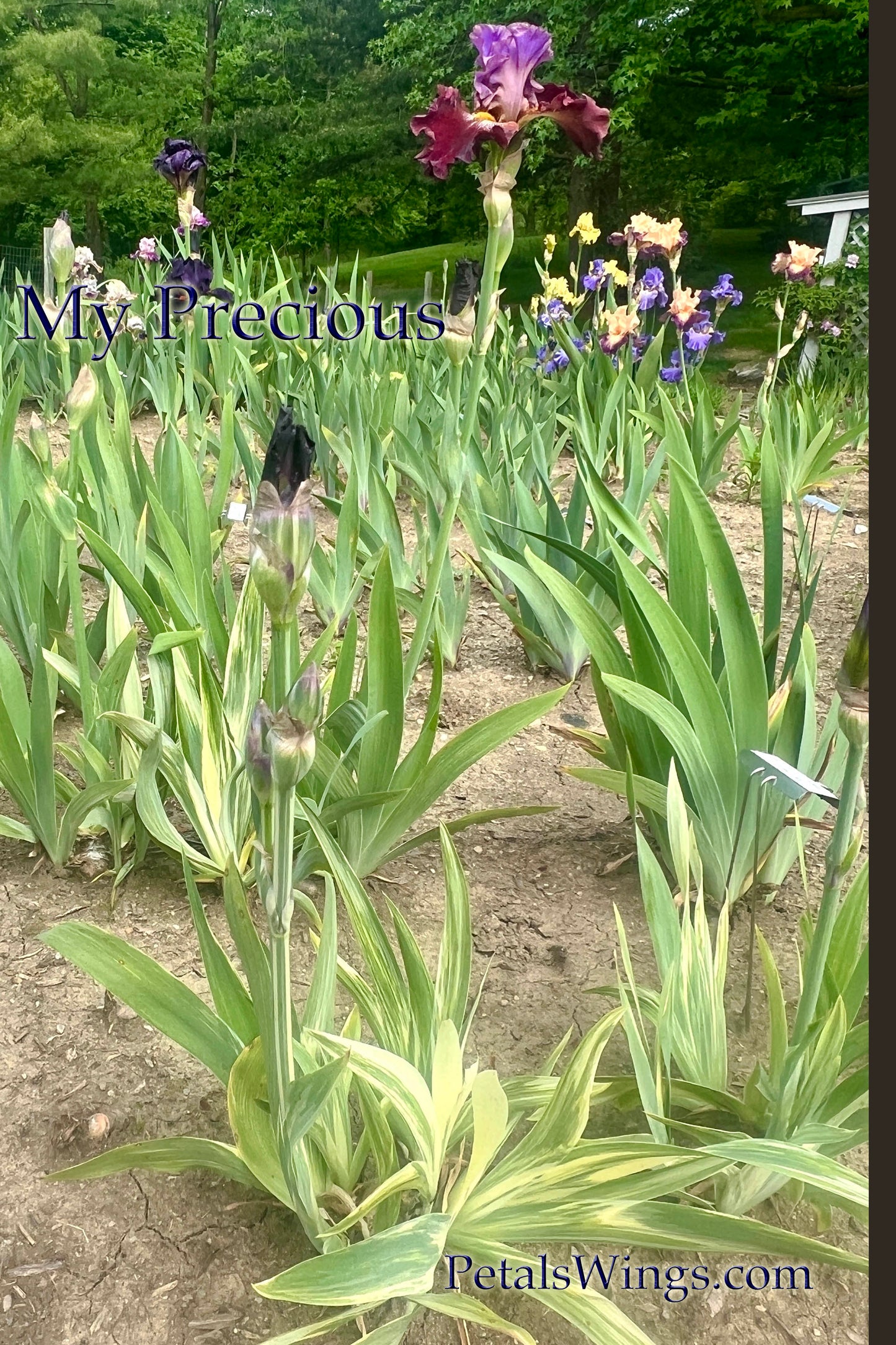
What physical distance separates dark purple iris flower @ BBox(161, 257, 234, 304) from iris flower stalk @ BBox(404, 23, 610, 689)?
1499 mm

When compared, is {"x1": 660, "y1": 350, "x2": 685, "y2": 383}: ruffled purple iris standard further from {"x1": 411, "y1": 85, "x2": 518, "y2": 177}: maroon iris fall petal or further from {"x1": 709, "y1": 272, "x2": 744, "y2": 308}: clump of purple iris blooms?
{"x1": 411, "y1": 85, "x2": 518, "y2": 177}: maroon iris fall petal

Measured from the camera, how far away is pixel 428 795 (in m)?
0.91

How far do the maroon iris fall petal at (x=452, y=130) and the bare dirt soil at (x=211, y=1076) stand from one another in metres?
0.70

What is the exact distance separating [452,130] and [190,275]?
62.6 inches

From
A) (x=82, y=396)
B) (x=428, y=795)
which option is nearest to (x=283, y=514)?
(x=428, y=795)

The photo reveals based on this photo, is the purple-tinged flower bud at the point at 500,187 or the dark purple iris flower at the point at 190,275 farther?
the dark purple iris flower at the point at 190,275

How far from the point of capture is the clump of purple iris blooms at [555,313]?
Result: 2.85 meters

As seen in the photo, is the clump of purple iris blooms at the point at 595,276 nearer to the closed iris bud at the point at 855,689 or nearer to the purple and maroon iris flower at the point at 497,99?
the purple and maroon iris flower at the point at 497,99

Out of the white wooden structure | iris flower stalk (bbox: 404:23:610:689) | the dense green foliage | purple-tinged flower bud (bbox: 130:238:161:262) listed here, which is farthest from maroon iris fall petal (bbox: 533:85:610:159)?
the dense green foliage

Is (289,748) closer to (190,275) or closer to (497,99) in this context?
(497,99)

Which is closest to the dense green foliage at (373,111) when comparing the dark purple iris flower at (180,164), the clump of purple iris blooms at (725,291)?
the clump of purple iris blooms at (725,291)

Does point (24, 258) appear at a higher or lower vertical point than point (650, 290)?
higher

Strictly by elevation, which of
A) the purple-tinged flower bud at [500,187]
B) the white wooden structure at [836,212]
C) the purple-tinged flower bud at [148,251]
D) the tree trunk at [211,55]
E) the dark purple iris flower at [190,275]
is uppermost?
the tree trunk at [211,55]

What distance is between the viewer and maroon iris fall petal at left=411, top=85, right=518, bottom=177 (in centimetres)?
89
